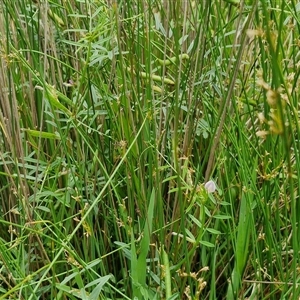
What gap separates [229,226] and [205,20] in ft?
1.19

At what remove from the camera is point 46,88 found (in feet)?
2.95

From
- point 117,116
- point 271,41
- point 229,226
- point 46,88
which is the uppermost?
point 271,41

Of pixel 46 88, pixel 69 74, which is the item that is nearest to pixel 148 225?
pixel 46 88

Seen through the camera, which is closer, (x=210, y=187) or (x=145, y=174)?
(x=210, y=187)

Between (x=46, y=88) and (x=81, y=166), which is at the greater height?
(x=46, y=88)

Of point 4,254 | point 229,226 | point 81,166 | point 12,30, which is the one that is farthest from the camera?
point 12,30

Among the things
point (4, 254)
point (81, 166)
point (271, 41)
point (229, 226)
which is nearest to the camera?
point (271, 41)

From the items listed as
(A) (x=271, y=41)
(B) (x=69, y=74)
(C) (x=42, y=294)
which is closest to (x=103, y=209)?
(C) (x=42, y=294)

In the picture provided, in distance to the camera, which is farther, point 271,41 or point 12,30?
point 12,30

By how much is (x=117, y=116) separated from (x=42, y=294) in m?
0.36

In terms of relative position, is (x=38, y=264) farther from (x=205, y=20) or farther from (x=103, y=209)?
(x=205, y=20)

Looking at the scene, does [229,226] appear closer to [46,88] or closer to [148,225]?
[148,225]

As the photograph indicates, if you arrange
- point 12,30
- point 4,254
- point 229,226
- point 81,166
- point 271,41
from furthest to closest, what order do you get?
1. point 12,30
2. point 81,166
3. point 229,226
4. point 4,254
5. point 271,41

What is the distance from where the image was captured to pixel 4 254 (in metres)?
0.85
